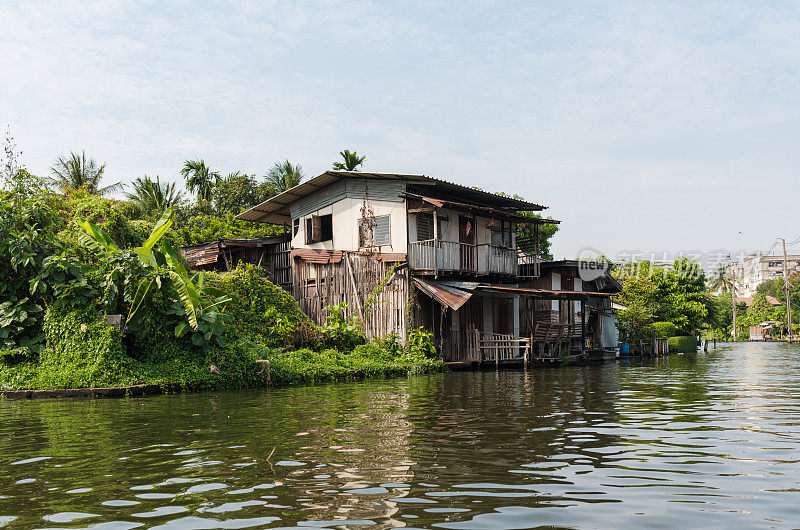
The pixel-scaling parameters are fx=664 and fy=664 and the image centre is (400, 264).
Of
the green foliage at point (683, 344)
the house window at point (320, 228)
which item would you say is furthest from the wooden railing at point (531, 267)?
the green foliage at point (683, 344)

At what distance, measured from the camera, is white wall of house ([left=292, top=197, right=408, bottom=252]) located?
24.1 metres

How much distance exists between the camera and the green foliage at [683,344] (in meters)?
42.8

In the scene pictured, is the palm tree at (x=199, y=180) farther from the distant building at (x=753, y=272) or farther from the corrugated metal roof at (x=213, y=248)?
the distant building at (x=753, y=272)

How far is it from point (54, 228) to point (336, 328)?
886 cm

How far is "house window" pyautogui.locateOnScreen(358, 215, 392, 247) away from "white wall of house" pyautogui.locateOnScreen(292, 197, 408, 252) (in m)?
0.15

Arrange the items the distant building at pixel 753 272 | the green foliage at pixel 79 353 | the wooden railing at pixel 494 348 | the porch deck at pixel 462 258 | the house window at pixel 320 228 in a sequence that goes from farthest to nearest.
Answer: the distant building at pixel 753 272 → the house window at pixel 320 228 → the wooden railing at pixel 494 348 → the porch deck at pixel 462 258 → the green foliage at pixel 79 353

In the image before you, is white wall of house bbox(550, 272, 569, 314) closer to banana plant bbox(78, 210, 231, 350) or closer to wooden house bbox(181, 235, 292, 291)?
wooden house bbox(181, 235, 292, 291)

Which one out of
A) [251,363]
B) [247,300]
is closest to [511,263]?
[247,300]

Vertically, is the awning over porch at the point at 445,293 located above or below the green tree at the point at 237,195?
below

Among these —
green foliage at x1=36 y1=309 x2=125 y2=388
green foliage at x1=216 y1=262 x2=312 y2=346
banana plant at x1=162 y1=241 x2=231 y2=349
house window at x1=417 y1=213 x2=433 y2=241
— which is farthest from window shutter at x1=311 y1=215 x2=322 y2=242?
green foliage at x1=36 y1=309 x2=125 y2=388

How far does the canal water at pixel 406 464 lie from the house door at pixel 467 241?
13.3m

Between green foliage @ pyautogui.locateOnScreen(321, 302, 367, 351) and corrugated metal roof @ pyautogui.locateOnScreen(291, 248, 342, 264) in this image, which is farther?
corrugated metal roof @ pyautogui.locateOnScreen(291, 248, 342, 264)

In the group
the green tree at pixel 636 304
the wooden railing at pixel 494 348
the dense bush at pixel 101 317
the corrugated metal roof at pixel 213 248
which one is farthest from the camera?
the green tree at pixel 636 304

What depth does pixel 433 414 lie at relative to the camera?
1040 cm
